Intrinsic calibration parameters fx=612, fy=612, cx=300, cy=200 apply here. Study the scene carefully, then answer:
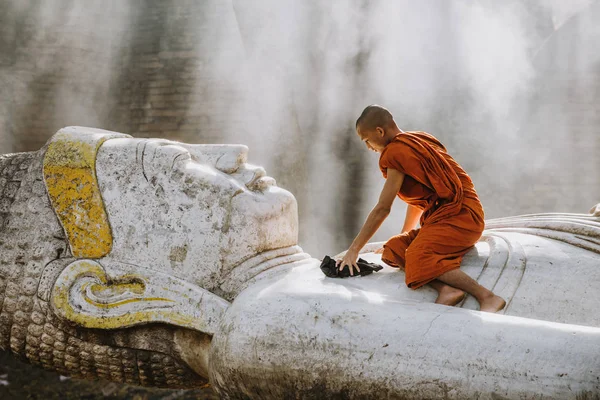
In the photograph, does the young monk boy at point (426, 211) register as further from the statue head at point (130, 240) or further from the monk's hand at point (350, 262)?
the statue head at point (130, 240)

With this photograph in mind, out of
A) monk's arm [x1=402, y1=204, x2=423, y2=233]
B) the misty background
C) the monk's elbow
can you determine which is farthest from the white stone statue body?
the misty background

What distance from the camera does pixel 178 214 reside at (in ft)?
7.41

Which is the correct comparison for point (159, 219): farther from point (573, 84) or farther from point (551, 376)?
point (573, 84)

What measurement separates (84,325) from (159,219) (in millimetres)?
456

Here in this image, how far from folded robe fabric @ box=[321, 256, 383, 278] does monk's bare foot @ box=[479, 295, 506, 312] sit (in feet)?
1.40

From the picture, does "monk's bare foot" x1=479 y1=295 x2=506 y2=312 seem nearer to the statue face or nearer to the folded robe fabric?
the folded robe fabric

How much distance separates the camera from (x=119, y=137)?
2492mm

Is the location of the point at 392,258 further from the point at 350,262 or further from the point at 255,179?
the point at 255,179

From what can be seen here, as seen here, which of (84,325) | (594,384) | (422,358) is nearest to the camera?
(594,384)

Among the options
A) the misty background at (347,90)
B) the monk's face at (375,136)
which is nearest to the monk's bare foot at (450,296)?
the monk's face at (375,136)

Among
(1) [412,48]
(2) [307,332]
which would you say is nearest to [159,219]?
(2) [307,332]

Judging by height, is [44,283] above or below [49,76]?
below

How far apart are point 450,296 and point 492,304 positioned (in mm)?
147

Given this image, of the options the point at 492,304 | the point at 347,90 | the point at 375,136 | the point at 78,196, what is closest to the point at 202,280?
the point at 78,196
